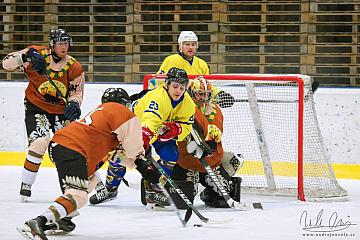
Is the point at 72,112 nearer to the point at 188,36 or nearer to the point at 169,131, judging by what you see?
the point at 169,131

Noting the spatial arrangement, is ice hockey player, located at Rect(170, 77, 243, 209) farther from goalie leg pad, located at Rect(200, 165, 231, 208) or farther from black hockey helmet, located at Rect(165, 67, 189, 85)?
black hockey helmet, located at Rect(165, 67, 189, 85)

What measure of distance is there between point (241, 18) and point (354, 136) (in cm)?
153

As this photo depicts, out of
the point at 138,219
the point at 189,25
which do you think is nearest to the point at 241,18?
the point at 189,25

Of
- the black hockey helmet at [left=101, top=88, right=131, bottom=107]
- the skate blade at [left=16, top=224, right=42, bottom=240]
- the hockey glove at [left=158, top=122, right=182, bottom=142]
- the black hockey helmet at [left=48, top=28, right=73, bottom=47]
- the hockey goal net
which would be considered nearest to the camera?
the skate blade at [left=16, top=224, right=42, bottom=240]

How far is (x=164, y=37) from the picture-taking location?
27.3ft

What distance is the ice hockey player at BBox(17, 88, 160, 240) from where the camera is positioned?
13.4ft

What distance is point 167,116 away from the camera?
5172 mm

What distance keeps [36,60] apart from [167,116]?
970 mm

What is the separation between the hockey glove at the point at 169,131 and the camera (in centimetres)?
518

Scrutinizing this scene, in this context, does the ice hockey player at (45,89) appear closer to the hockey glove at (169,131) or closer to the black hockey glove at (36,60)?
the black hockey glove at (36,60)

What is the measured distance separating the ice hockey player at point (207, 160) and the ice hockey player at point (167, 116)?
144 millimetres

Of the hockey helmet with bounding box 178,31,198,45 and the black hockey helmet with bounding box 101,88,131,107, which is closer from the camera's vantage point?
the black hockey helmet with bounding box 101,88,131,107

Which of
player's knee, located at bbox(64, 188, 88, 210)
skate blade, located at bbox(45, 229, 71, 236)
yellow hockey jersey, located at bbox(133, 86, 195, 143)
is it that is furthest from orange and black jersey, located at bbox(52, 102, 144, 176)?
yellow hockey jersey, located at bbox(133, 86, 195, 143)

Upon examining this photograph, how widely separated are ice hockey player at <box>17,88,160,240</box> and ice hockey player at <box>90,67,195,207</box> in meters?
0.68
